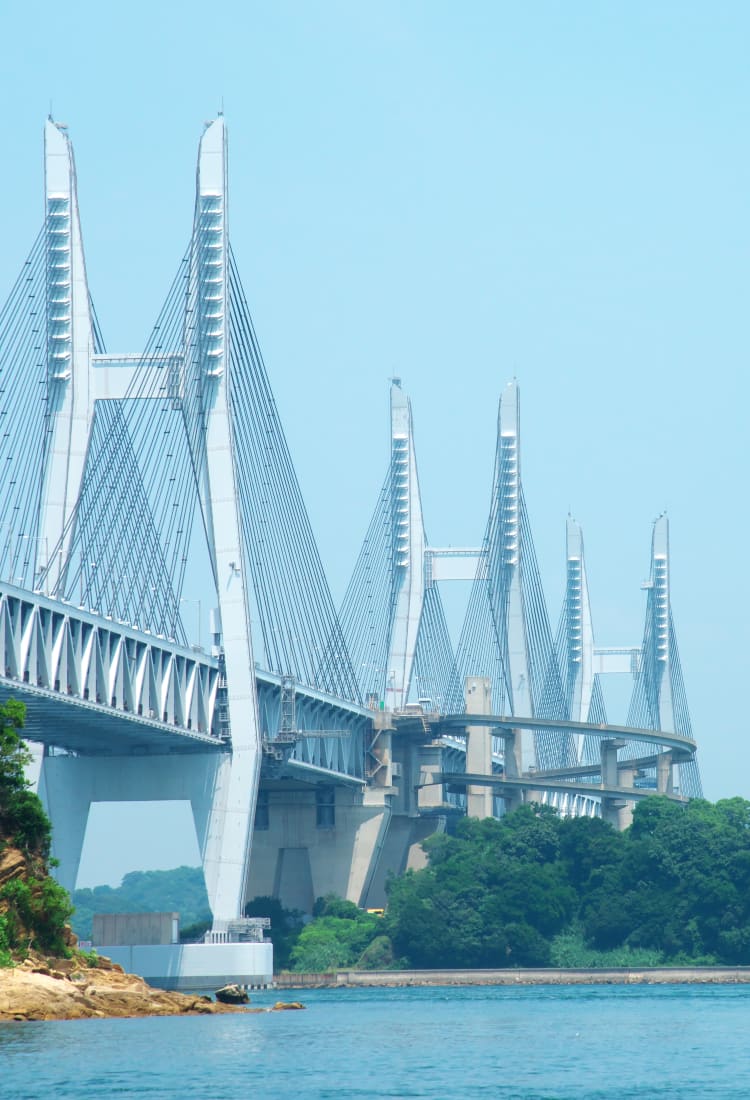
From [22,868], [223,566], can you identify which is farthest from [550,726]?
[22,868]

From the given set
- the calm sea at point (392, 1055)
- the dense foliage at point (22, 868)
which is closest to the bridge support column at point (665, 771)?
the calm sea at point (392, 1055)

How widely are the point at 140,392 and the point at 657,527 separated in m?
87.6

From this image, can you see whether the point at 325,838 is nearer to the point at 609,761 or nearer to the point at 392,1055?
the point at 609,761

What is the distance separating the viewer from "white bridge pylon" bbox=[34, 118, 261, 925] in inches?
2948

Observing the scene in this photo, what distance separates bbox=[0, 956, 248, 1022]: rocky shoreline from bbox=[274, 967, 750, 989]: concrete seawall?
2963 cm

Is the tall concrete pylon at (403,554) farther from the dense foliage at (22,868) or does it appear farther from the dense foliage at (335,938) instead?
the dense foliage at (22,868)

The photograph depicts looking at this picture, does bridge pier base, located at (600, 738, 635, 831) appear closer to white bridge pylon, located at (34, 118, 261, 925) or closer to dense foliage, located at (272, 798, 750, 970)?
dense foliage, located at (272, 798, 750, 970)

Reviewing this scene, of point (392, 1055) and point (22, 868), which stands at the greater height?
point (22, 868)

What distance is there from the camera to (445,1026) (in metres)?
62.9

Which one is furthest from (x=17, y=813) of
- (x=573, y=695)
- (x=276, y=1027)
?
(x=573, y=695)

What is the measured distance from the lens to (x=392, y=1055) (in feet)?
170

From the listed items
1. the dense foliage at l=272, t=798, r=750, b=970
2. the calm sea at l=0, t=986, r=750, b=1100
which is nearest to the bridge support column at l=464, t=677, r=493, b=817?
the dense foliage at l=272, t=798, r=750, b=970

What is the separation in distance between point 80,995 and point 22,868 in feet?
14.6

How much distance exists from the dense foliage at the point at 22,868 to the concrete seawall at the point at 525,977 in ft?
113
